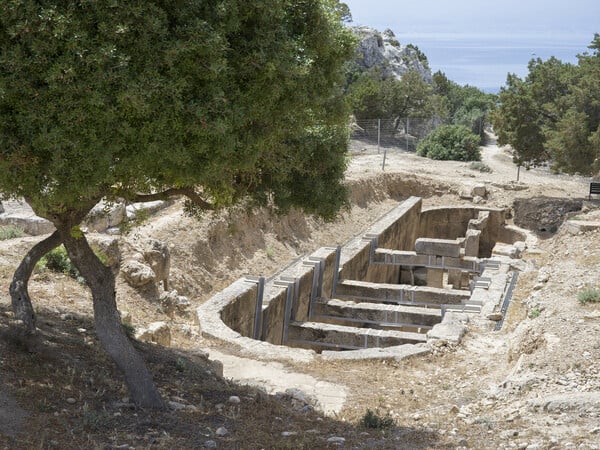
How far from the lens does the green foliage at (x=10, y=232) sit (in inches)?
558

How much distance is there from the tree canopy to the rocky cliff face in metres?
26.6

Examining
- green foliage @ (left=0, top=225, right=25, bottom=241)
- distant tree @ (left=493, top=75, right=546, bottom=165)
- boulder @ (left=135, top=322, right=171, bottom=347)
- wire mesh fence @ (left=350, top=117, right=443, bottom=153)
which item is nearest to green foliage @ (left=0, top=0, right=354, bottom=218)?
boulder @ (left=135, top=322, right=171, bottom=347)

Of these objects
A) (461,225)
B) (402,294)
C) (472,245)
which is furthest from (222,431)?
(461,225)

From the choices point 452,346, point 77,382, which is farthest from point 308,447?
point 452,346

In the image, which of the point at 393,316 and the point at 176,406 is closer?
the point at 176,406

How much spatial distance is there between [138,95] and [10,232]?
9.39m

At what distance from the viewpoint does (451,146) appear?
41125 mm

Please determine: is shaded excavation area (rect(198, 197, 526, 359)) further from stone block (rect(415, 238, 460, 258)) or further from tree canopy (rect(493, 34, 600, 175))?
tree canopy (rect(493, 34, 600, 175))

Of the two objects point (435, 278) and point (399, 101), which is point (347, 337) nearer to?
point (435, 278)

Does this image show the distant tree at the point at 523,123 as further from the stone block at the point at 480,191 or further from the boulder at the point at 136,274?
the boulder at the point at 136,274

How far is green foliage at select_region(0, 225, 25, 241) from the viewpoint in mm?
14164

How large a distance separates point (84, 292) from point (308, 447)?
262 inches

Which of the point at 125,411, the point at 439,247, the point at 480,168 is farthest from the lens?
the point at 480,168

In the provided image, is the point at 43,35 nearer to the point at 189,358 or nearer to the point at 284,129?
the point at 284,129
